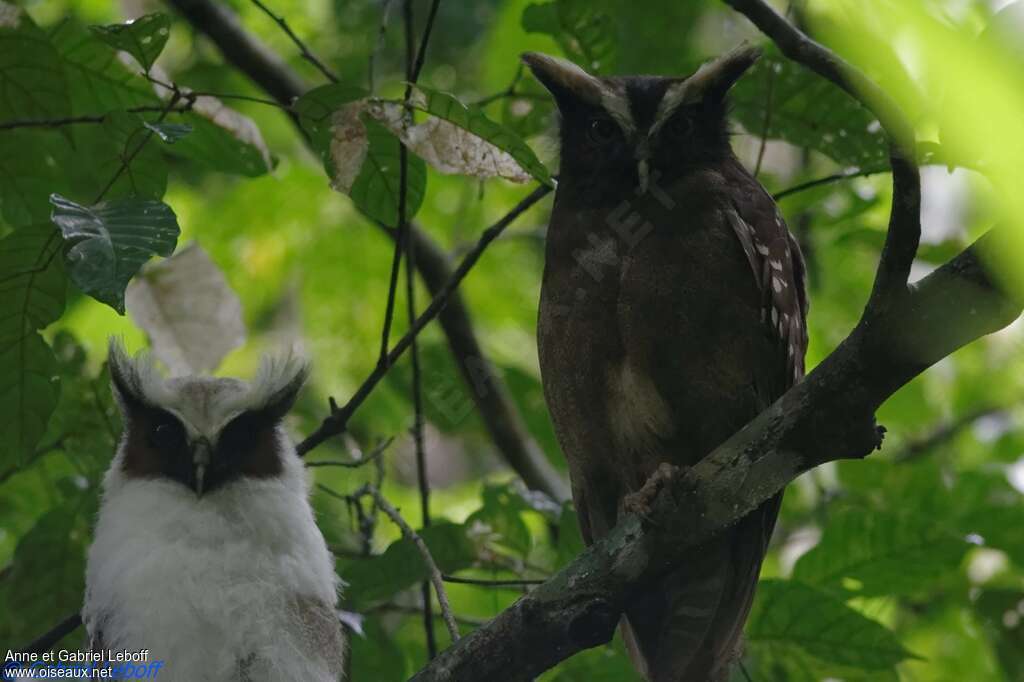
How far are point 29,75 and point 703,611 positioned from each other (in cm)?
252

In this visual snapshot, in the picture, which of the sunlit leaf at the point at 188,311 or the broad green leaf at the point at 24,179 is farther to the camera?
the sunlit leaf at the point at 188,311

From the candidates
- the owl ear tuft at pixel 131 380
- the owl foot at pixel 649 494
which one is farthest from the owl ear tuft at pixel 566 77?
the owl ear tuft at pixel 131 380

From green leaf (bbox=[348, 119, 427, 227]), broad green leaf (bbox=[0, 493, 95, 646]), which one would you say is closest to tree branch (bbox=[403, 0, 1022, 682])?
green leaf (bbox=[348, 119, 427, 227])

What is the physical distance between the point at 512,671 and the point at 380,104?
54.0 inches

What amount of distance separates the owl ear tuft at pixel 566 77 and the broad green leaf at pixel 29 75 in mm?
1340

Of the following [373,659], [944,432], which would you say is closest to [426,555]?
[373,659]

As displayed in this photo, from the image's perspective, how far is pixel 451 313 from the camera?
5.40m

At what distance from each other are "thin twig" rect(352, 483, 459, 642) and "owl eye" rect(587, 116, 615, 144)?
125 cm

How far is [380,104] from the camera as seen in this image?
308 centimetres

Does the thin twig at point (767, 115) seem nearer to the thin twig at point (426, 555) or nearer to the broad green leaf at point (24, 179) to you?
the thin twig at point (426, 555)

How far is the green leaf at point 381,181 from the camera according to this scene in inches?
133

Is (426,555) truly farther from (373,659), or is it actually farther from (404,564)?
(373,659)

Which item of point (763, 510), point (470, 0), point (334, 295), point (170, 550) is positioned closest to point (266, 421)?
point (170, 550)

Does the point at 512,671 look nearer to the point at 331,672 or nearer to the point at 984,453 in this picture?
the point at 331,672
